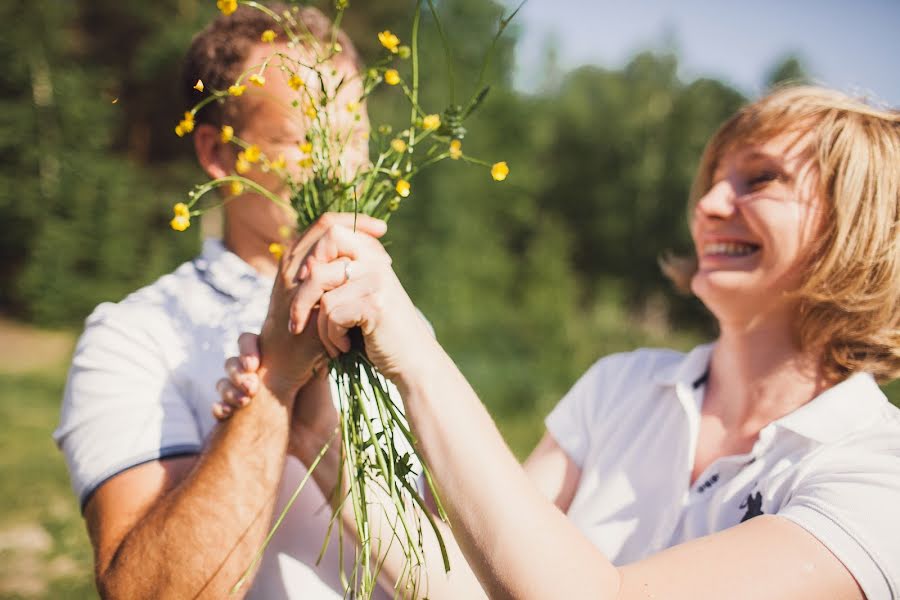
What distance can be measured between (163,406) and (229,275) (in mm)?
462

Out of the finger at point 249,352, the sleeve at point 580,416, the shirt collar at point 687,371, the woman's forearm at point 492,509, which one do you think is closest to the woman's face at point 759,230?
the shirt collar at point 687,371

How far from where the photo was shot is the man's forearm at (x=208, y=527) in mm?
1620

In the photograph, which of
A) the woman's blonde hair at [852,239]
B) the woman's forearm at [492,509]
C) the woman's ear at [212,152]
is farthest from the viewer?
the woman's ear at [212,152]

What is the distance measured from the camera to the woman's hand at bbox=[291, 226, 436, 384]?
5.09ft

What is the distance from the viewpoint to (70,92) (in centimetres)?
1383

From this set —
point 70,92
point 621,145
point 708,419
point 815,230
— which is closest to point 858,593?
point 708,419

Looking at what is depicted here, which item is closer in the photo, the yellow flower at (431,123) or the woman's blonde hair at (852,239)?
the yellow flower at (431,123)

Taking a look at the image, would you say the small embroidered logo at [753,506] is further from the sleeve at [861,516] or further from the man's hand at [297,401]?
the man's hand at [297,401]

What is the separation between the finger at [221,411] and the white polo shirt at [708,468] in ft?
3.71

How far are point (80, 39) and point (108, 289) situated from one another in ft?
22.4

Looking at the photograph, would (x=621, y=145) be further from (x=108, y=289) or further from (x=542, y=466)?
(x=542, y=466)

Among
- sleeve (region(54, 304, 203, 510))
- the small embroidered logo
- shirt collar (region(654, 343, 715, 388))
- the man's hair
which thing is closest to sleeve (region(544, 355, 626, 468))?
shirt collar (region(654, 343, 715, 388))

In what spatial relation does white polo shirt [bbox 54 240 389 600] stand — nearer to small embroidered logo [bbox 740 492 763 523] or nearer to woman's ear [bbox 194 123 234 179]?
woman's ear [bbox 194 123 234 179]

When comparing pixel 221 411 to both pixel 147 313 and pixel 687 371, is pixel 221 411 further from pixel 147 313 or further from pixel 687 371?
pixel 687 371
